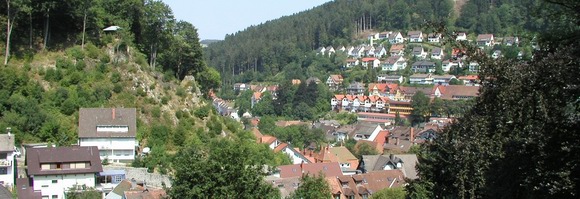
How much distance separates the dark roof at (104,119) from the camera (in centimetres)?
2338

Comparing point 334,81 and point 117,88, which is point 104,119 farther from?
point 334,81

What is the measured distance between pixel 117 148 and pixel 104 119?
1.25 metres

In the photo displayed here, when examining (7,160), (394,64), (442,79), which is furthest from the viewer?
(394,64)

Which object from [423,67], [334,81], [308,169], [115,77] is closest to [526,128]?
[115,77]

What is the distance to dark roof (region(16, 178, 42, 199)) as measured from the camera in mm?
18578

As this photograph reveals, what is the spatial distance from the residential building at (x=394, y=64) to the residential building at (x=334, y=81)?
723 cm

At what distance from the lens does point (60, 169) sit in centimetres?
2069

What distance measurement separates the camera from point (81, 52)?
2647 centimetres

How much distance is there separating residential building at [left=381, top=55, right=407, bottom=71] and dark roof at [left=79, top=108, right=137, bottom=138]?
68457 mm

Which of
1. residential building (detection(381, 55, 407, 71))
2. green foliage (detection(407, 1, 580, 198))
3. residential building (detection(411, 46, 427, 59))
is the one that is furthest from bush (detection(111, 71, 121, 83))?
residential building (detection(411, 46, 427, 59))

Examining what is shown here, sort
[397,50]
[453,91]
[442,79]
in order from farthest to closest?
[397,50] < [442,79] < [453,91]

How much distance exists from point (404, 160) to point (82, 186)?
2227 centimetres

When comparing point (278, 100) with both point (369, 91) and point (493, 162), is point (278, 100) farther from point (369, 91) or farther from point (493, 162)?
point (493, 162)

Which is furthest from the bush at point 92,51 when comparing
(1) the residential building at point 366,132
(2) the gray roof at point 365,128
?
(2) the gray roof at point 365,128
